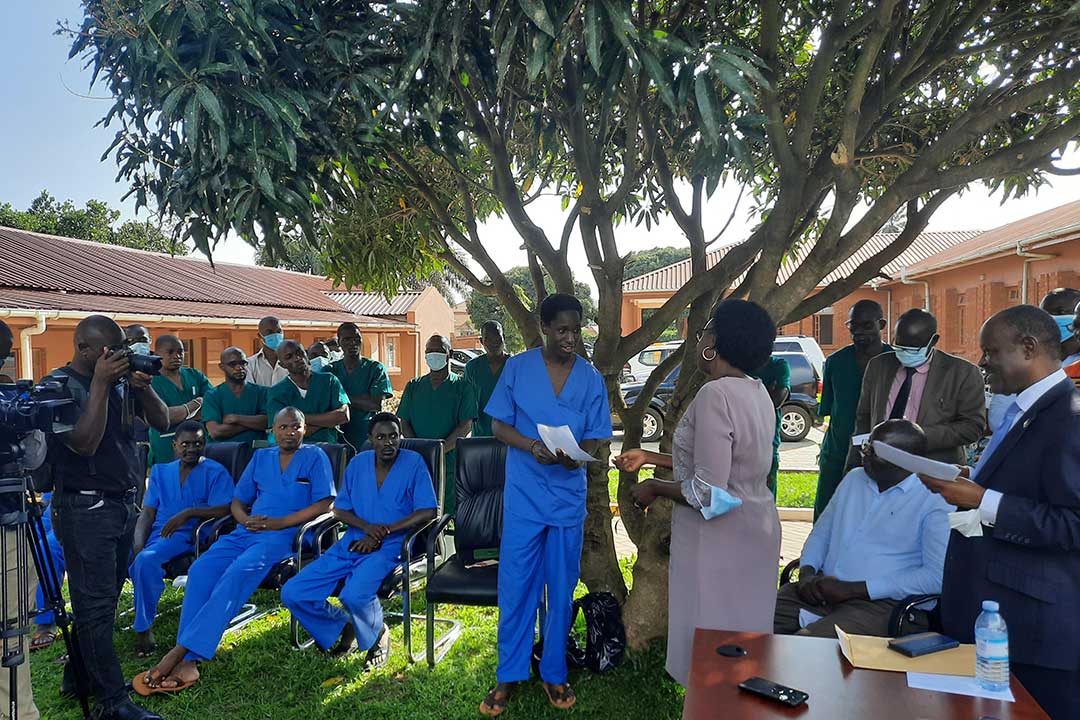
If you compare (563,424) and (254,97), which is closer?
(254,97)

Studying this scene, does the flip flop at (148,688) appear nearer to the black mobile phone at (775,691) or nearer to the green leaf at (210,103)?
the green leaf at (210,103)

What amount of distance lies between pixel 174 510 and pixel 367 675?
6.07ft

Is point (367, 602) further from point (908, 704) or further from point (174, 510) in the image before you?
point (908, 704)

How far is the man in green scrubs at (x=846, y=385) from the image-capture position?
15.7 ft

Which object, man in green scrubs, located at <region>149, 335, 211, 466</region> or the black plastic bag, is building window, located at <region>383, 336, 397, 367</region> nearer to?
man in green scrubs, located at <region>149, 335, 211, 466</region>

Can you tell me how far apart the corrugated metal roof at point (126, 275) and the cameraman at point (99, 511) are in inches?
328

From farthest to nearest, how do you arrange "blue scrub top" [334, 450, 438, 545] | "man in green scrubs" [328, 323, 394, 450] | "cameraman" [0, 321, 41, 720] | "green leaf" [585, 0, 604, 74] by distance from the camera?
"man in green scrubs" [328, 323, 394, 450], "blue scrub top" [334, 450, 438, 545], "cameraman" [0, 321, 41, 720], "green leaf" [585, 0, 604, 74]

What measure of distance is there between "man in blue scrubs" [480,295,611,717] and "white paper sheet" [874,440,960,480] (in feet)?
5.61

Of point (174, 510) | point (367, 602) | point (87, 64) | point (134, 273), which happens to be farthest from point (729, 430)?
point (134, 273)

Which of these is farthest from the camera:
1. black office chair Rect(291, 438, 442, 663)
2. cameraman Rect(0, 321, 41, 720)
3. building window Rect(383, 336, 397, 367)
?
building window Rect(383, 336, 397, 367)

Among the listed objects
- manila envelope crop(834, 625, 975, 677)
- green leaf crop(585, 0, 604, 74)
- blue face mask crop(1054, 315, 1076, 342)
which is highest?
green leaf crop(585, 0, 604, 74)

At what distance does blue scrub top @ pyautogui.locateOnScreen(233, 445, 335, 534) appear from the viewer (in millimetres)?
4832

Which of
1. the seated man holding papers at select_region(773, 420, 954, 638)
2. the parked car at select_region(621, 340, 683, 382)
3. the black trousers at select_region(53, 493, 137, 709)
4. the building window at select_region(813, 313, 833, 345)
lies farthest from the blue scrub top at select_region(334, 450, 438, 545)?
the building window at select_region(813, 313, 833, 345)

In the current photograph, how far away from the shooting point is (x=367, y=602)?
426 centimetres
